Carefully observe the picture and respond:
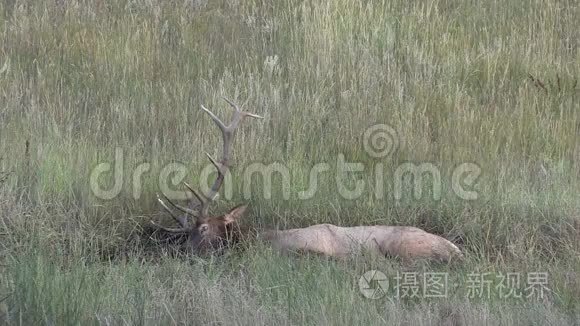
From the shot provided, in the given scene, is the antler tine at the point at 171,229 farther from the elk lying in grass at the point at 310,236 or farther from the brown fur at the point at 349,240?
the brown fur at the point at 349,240

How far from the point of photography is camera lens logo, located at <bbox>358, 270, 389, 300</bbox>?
539cm

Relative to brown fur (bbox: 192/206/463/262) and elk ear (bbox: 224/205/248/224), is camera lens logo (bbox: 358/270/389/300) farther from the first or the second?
elk ear (bbox: 224/205/248/224)

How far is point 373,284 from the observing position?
563 centimetres

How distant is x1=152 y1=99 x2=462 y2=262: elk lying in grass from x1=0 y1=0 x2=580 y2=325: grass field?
0.63ft

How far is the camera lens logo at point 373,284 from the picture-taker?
5.39 m

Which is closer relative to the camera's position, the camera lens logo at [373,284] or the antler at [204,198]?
the camera lens logo at [373,284]

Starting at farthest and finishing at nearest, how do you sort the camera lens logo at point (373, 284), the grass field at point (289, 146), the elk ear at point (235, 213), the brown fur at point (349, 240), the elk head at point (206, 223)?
the elk ear at point (235, 213)
the elk head at point (206, 223)
the brown fur at point (349, 240)
the camera lens logo at point (373, 284)
the grass field at point (289, 146)

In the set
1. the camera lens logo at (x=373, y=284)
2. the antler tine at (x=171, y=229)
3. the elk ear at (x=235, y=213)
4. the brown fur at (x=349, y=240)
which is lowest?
the camera lens logo at (x=373, y=284)

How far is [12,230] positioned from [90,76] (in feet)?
9.53

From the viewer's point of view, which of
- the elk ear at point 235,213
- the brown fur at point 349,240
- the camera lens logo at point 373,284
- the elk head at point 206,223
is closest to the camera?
the camera lens logo at point 373,284

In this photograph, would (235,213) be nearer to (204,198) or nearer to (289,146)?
(204,198)

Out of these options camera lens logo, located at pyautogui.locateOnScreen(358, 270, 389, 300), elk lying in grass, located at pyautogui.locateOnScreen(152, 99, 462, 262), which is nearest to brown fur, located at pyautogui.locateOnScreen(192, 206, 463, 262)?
elk lying in grass, located at pyautogui.locateOnScreen(152, 99, 462, 262)

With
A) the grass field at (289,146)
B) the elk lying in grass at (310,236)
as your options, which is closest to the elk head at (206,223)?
the elk lying in grass at (310,236)

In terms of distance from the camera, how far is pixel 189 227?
672cm
